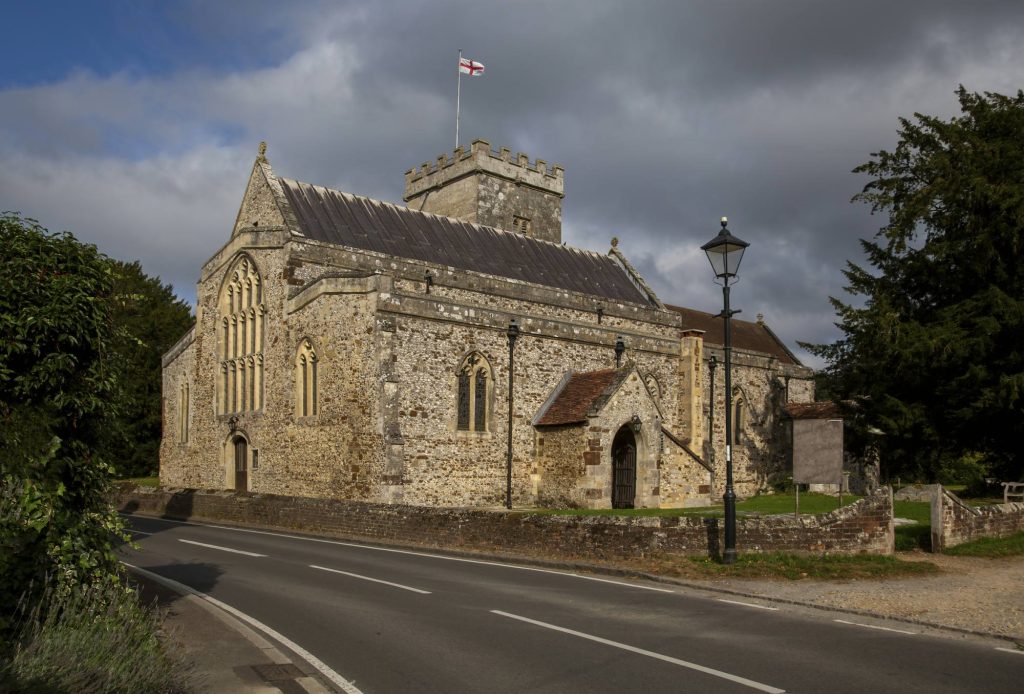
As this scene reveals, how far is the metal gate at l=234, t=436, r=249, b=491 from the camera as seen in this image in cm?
3147

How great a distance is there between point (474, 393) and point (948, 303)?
1575cm

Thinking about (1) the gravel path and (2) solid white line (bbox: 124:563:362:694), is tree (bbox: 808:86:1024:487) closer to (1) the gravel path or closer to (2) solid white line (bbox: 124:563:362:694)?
(1) the gravel path

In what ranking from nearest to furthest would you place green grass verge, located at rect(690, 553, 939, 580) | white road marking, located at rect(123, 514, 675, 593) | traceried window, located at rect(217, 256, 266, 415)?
white road marking, located at rect(123, 514, 675, 593), green grass verge, located at rect(690, 553, 939, 580), traceried window, located at rect(217, 256, 266, 415)

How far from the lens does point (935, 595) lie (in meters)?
12.2

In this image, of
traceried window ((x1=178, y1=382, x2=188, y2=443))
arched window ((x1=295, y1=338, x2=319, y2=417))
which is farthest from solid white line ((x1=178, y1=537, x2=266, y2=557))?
traceried window ((x1=178, y1=382, x2=188, y2=443))

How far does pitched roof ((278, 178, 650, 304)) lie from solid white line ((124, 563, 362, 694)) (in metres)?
19.6

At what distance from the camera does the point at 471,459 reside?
27.5 meters

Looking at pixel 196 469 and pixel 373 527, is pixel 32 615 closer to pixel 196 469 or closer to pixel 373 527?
pixel 373 527

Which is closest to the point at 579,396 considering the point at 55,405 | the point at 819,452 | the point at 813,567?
the point at 819,452

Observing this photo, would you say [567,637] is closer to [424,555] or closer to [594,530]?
[594,530]

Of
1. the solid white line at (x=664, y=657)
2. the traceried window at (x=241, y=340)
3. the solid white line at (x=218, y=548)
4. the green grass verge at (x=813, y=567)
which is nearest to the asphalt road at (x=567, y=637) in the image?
the solid white line at (x=664, y=657)

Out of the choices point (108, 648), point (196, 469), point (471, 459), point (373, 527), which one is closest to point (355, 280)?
point (471, 459)

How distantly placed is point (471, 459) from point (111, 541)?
20.0 metres

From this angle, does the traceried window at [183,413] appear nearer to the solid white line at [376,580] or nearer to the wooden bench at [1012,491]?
the solid white line at [376,580]
